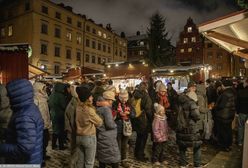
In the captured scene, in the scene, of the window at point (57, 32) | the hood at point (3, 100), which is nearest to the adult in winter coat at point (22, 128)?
the hood at point (3, 100)

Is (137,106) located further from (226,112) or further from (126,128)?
(226,112)

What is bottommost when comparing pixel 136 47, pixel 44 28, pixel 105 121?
pixel 105 121

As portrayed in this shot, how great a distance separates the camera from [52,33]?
142 ft

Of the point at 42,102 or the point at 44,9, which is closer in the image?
the point at 42,102

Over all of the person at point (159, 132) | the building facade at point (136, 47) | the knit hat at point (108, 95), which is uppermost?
the building facade at point (136, 47)

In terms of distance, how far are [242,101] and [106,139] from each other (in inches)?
218

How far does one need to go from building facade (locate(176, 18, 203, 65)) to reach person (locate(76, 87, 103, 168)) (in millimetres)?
60833

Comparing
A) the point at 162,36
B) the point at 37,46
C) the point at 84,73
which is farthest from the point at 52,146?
the point at 162,36

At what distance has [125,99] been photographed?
25.1ft

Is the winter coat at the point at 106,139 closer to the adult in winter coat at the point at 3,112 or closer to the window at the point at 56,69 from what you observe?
the adult in winter coat at the point at 3,112

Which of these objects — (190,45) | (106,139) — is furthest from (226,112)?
(190,45)

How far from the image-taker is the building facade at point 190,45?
64312 mm

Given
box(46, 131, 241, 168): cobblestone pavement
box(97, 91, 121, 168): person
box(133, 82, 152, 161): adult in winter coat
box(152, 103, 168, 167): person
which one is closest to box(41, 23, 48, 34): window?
→ box(46, 131, 241, 168): cobblestone pavement

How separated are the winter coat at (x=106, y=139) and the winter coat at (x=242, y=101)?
5.30 m
